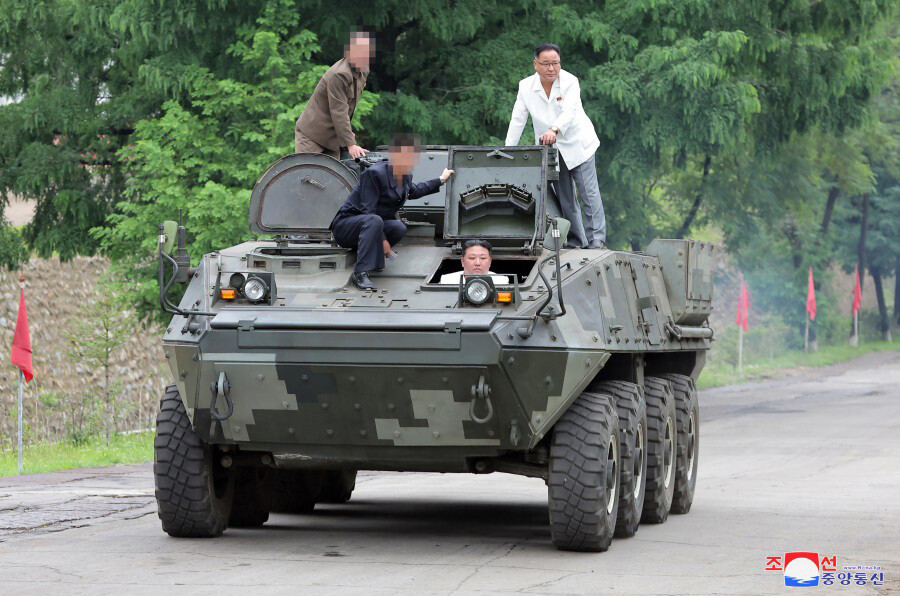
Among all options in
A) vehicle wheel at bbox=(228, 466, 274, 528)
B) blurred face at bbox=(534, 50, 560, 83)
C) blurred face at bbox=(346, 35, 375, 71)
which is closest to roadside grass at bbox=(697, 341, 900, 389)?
blurred face at bbox=(534, 50, 560, 83)

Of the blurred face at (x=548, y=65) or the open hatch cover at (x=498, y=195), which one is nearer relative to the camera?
the open hatch cover at (x=498, y=195)

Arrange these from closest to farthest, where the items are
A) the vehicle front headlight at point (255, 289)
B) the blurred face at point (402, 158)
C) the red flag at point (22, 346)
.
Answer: the vehicle front headlight at point (255, 289)
the blurred face at point (402, 158)
the red flag at point (22, 346)

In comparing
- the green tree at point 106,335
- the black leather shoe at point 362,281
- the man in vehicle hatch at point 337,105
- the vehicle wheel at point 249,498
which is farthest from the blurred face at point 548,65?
the green tree at point 106,335

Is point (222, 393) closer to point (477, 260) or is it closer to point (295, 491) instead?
point (477, 260)

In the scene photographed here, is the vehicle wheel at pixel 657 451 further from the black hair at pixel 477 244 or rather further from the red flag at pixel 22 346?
the red flag at pixel 22 346

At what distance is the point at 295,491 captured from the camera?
479 inches

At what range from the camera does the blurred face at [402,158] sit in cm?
1042

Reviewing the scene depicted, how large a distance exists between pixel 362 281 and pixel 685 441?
394 centimetres

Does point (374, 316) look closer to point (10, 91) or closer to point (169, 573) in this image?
point (169, 573)

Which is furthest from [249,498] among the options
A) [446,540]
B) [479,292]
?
[479,292]

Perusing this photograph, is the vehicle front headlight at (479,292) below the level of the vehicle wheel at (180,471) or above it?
above

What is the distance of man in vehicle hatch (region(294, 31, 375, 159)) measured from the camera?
11.4 metres

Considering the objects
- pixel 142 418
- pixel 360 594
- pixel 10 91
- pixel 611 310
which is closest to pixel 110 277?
pixel 142 418

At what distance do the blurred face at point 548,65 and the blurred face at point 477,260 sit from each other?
243cm
